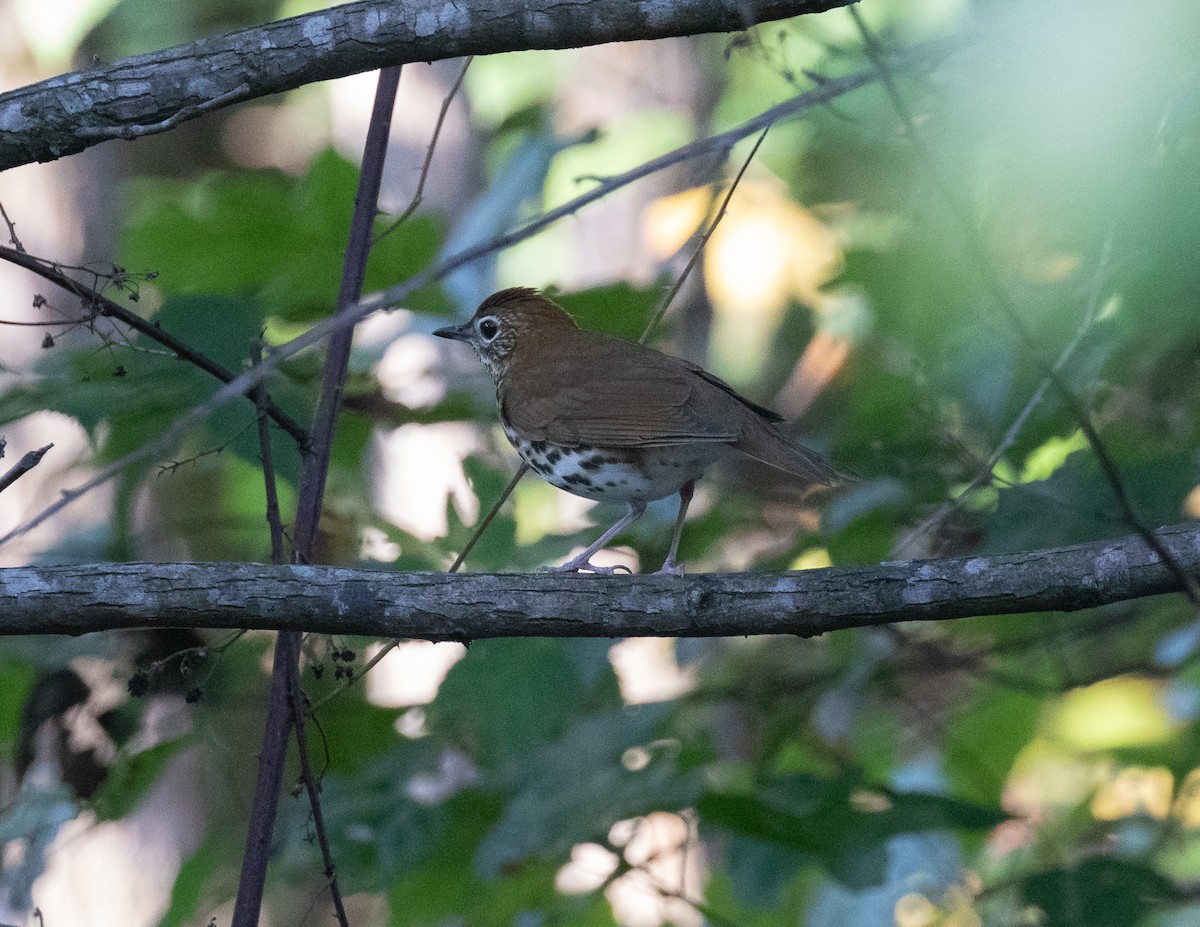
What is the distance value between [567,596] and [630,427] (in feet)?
2.58

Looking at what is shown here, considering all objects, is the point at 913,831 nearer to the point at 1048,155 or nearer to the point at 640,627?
the point at 640,627

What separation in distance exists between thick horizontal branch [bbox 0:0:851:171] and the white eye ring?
160cm

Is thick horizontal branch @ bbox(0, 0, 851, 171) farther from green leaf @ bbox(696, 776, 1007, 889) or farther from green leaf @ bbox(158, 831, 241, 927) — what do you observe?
green leaf @ bbox(158, 831, 241, 927)

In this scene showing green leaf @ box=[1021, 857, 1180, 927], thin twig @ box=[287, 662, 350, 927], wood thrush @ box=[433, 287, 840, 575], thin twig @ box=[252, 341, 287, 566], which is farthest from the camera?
wood thrush @ box=[433, 287, 840, 575]

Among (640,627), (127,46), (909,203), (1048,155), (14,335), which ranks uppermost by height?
(127,46)

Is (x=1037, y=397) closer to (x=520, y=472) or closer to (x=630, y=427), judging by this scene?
(x=630, y=427)

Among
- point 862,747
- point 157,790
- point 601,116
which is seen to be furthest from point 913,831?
point 601,116

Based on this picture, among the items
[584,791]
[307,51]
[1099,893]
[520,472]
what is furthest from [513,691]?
[307,51]

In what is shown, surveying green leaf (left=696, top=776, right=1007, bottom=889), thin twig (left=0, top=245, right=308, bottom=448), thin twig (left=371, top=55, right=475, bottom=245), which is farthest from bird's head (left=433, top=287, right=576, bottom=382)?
green leaf (left=696, top=776, right=1007, bottom=889)

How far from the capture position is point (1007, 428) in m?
3.22

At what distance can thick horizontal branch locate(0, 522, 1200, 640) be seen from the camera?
6.27 ft

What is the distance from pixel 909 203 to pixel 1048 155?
5.34 ft

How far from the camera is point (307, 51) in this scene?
1899mm

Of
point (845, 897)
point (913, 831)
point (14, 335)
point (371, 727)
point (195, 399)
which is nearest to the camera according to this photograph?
point (913, 831)
